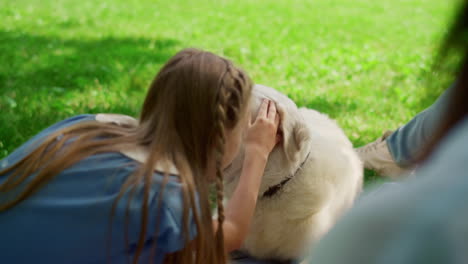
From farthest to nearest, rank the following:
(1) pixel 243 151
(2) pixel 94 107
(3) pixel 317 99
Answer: (3) pixel 317 99 → (2) pixel 94 107 → (1) pixel 243 151

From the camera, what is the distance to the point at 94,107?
411cm

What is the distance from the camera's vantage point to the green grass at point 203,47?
4277 millimetres

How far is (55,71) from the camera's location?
5043mm

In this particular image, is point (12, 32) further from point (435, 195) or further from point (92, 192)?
point (435, 195)

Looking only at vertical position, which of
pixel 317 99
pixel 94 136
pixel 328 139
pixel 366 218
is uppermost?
pixel 366 218

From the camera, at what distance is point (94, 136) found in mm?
1916

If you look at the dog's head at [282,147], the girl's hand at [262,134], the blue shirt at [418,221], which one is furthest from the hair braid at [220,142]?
the blue shirt at [418,221]

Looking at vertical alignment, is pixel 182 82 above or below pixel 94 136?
above

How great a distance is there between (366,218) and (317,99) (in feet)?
13.9

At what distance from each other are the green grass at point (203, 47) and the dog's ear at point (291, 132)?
2.04 feet

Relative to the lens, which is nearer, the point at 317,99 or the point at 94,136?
the point at 94,136

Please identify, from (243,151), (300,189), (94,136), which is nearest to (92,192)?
(94,136)

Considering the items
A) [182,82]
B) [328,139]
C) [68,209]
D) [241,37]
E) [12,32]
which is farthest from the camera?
[241,37]

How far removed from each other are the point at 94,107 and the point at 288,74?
239cm
